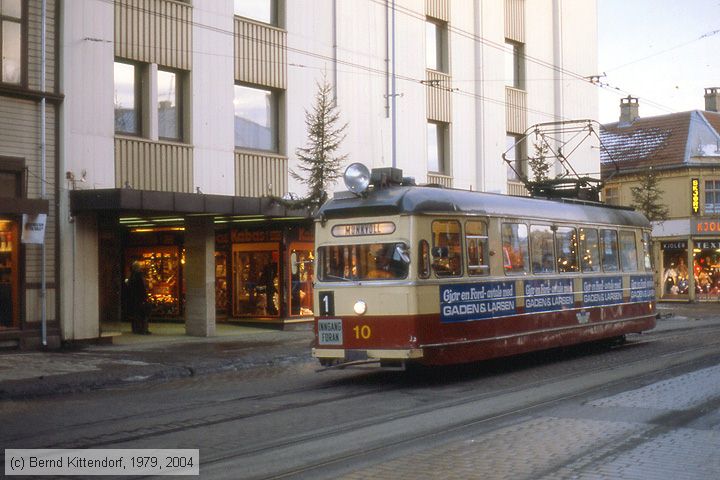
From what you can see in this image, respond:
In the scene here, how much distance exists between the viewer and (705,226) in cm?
4569

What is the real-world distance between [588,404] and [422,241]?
11.3ft

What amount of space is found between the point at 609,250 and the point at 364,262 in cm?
688

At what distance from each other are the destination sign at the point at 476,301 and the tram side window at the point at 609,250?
13.0 feet

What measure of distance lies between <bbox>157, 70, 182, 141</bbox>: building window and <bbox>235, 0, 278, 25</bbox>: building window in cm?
271

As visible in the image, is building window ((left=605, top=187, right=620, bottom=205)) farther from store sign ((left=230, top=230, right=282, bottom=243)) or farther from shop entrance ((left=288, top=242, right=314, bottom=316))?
store sign ((left=230, top=230, right=282, bottom=243))

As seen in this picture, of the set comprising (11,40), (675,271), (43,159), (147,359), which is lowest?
(147,359)

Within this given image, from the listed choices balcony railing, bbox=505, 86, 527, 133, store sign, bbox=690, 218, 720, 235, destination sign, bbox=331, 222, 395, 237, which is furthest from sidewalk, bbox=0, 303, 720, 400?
store sign, bbox=690, 218, 720, 235

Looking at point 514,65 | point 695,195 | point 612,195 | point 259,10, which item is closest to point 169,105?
point 259,10

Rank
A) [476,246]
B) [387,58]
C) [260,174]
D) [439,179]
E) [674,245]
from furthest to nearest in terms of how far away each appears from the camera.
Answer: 1. [674,245]
2. [439,179]
3. [387,58]
4. [260,174]
5. [476,246]

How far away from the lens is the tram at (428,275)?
1361 centimetres

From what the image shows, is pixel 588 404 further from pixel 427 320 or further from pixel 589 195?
pixel 589 195

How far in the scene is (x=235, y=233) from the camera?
25.9 m

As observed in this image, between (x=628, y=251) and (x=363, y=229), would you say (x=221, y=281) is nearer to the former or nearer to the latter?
(x=628, y=251)

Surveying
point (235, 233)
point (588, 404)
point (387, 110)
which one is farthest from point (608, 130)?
point (588, 404)
